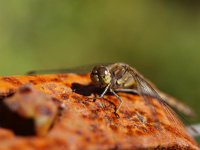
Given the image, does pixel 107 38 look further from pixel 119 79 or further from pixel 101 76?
pixel 101 76

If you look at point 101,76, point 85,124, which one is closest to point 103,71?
point 101,76


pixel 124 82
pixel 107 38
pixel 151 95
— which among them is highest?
pixel 151 95

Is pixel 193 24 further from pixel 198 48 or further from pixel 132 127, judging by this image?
pixel 132 127

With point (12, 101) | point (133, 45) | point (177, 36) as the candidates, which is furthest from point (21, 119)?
point (177, 36)

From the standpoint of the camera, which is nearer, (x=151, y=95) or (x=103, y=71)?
(x=151, y=95)

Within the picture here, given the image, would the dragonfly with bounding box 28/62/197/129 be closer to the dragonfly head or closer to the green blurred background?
the dragonfly head

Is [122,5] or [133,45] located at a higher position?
[122,5]
